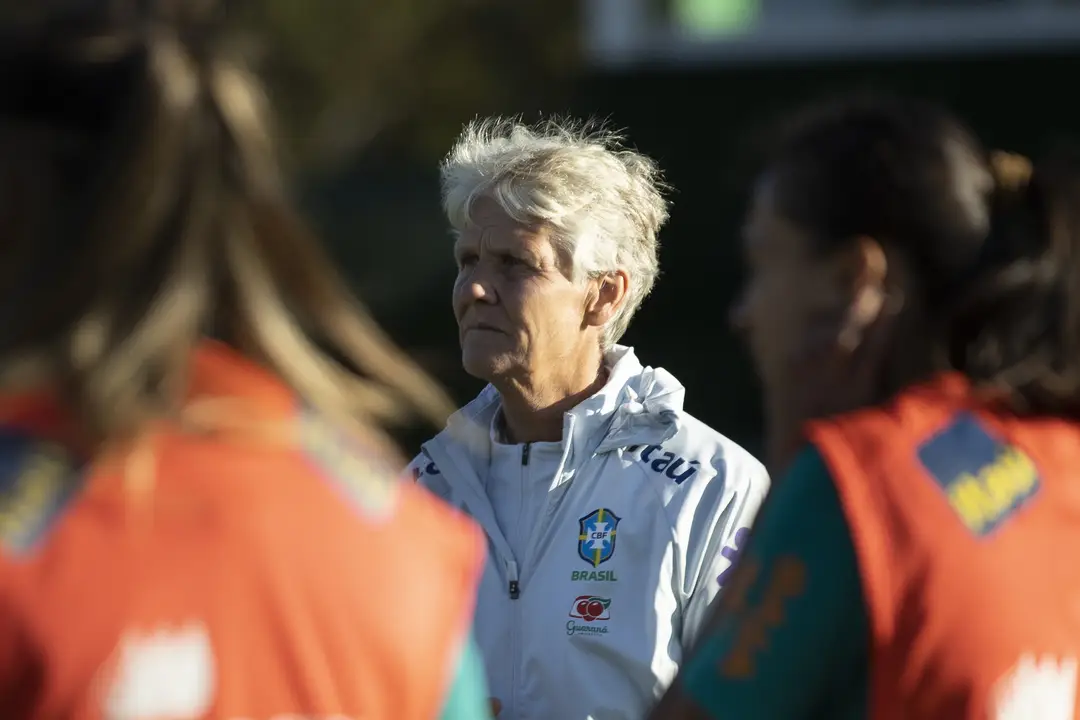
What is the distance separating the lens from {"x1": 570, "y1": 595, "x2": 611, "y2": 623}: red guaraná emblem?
3264 mm

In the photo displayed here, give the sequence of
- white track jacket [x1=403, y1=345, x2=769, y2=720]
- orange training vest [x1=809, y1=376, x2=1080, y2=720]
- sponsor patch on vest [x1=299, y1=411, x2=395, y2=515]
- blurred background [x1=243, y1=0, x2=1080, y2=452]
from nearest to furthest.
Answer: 1. sponsor patch on vest [x1=299, y1=411, x2=395, y2=515]
2. orange training vest [x1=809, y1=376, x2=1080, y2=720]
3. white track jacket [x1=403, y1=345, x2=769, y2=720]
4. blurred background [x1=243, y1=0, x2=1080, y2=452]

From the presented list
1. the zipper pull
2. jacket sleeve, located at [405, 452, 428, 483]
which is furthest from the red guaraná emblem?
jacket sleeve, located at [405, 452, 428, 483]

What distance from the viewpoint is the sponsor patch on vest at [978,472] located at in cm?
186

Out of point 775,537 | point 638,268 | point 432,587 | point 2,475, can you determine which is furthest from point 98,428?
point 638,268

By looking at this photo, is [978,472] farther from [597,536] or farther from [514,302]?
[514,302]

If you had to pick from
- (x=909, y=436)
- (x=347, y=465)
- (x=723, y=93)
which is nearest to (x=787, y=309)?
(x=909, y=436)

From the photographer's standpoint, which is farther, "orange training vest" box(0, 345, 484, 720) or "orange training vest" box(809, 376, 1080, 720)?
"orange training vest" box(809, 376, 1080, 720)

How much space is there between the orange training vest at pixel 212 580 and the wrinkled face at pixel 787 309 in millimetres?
654

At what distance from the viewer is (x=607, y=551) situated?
3.33m

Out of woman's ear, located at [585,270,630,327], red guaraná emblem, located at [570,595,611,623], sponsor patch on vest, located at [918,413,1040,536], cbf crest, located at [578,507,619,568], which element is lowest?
red guaraná emblem, located at [570,595,611,623]

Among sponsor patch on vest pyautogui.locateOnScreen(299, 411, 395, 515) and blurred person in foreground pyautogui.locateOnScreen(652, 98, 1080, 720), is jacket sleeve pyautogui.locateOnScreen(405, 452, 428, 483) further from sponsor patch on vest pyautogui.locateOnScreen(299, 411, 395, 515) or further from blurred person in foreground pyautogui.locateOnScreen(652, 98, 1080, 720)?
sponsor patch on vest pyautogui.locateOnScreen(299, 411, 395, 515)

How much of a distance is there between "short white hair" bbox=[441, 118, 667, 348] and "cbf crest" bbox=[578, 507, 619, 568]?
0.57 m

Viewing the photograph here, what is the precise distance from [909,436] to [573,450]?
1641 millimetres

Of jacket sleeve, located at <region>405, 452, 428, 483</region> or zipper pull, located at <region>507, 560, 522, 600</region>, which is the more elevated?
jacket sleeve, located at <region>405, 452, 428, 483</region>
